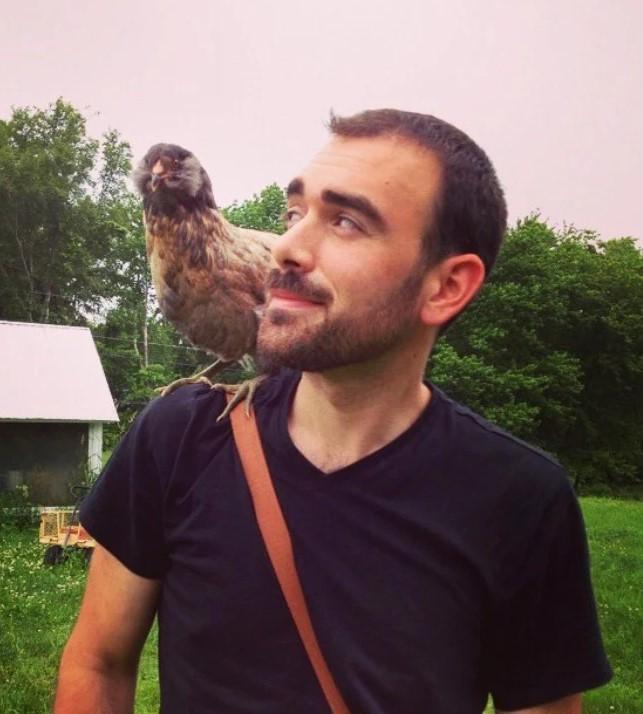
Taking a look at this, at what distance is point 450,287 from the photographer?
3.04 ft

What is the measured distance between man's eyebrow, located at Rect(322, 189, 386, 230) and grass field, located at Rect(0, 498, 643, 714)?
2975 mm

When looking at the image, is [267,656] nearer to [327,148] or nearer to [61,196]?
[327,148]

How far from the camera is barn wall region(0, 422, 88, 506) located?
674 centimetres

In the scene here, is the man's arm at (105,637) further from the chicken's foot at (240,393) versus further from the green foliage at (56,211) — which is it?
the green foliage at (56,211)

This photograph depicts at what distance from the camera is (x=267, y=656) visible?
0.85 metres

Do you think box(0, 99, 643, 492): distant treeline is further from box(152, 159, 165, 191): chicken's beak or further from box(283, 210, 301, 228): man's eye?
box(283, 210, 301, 228): man's eye

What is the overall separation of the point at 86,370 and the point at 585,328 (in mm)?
2582

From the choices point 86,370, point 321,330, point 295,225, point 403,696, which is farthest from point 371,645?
point 86,370

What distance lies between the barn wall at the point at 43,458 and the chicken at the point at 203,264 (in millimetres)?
5573

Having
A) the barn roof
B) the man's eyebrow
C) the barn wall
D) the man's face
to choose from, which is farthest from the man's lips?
the barn wall

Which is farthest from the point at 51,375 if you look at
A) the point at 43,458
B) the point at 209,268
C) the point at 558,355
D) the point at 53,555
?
the point at 209,268

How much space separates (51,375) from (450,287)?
3867 millimetres

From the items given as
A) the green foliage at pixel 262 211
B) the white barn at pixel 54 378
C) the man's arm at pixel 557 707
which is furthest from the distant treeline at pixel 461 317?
the man's arm at pixel 557 707

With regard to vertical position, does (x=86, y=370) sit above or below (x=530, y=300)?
below
